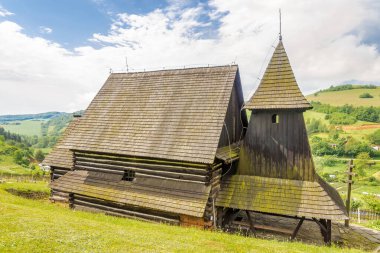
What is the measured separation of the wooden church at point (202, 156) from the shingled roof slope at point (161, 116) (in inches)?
2.5

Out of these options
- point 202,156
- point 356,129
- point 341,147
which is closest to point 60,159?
point 202,156

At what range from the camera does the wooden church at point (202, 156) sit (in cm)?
1261

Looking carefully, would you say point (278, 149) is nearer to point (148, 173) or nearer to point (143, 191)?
point (148, 173)

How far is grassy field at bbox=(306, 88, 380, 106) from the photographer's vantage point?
120m

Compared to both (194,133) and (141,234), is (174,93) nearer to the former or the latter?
(194,133)

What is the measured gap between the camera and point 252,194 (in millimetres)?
12914

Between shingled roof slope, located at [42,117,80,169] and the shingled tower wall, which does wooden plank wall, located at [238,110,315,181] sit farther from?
shingled roof slope, located at [42,117,80,169]

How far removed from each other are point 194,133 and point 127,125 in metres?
4.58

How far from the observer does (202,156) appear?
41.7 ft

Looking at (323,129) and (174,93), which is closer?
(174,93)

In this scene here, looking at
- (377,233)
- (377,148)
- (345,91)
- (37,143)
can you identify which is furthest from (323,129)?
(37,143)

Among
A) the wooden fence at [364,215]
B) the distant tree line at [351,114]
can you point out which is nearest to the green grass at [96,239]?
the wooden fence at [364,215]

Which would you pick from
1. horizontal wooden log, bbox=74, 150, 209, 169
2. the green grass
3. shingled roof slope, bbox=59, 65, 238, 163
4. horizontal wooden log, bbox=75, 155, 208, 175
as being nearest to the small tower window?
shingled roof slope, bbox=59, 65, 238, 163

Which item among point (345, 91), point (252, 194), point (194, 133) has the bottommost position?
point (252, 194)
